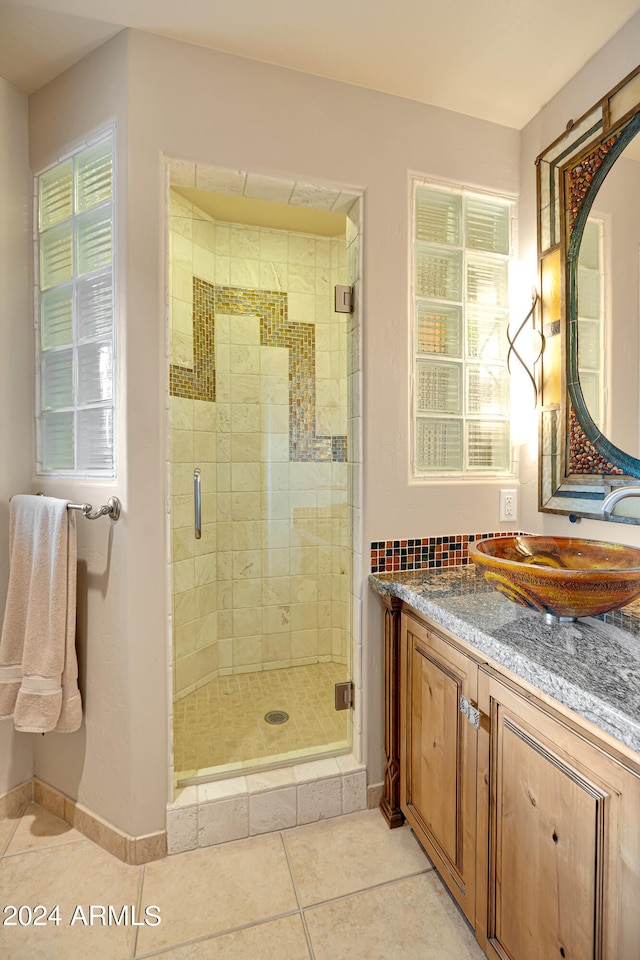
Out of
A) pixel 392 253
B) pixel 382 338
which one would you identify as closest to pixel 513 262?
pixel 392 253

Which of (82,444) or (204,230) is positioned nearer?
(82,444)

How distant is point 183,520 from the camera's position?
1.90 metres

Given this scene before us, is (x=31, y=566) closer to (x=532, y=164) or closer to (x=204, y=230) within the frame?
(x=204, y=230)

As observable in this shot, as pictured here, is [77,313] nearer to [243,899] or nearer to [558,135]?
[558,135]

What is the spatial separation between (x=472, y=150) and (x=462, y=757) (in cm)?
196

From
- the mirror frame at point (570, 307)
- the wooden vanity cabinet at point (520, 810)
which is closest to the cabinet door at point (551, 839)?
the wooden vanity cabinet at point (520, 810)

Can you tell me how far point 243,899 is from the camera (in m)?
1.32

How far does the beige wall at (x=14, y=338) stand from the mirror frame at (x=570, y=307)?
1.79 m

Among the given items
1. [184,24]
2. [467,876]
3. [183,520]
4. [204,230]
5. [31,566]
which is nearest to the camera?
[467,876]

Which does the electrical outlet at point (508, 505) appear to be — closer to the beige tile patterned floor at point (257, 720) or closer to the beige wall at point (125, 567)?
the beige tile patterned floor at point (257, 720)

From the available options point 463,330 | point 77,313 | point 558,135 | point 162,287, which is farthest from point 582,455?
point 77,313

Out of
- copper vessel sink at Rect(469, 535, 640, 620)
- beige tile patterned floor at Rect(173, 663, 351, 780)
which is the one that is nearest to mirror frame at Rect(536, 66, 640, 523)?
copper vessel sink at Rect(469, 535, 640, 620)

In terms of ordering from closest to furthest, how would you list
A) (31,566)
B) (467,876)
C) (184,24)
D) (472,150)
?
(467,876)
(184,24)
(31,566)
(472,150)

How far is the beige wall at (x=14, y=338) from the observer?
1.58 metres
